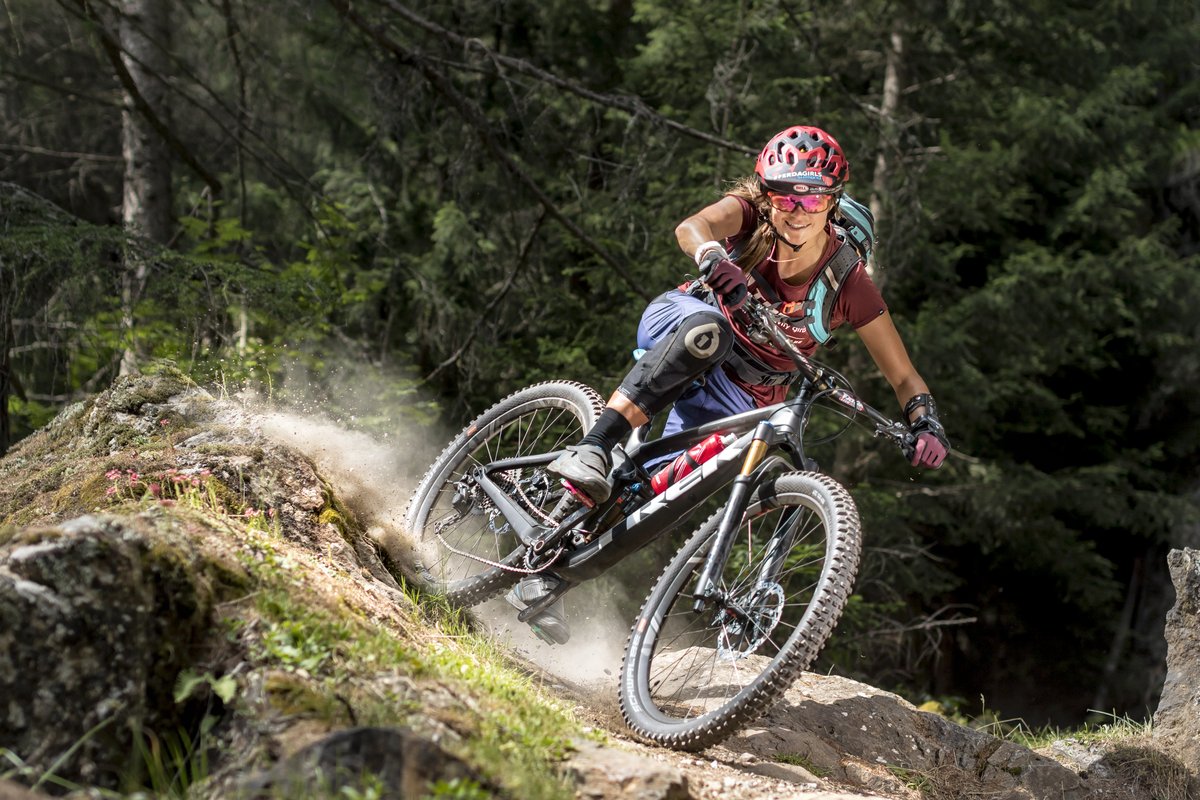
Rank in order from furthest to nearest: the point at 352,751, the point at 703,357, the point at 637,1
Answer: the point at 637,1 < the point at 703,357 < the point at 352,751

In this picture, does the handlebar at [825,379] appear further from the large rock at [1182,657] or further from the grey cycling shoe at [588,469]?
the large rock at [1182,657]

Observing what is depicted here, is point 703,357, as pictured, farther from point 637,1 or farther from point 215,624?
point 637,1

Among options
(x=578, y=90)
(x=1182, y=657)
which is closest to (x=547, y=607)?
(x=1182, y=657)

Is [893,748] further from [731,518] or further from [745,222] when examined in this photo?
[745,222]

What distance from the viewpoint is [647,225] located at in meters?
9.09

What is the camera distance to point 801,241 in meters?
4.46

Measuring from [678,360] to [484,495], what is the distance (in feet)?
4.67

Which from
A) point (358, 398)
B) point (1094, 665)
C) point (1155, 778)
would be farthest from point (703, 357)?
point (1094, 665)

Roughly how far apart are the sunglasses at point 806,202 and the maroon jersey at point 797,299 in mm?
185

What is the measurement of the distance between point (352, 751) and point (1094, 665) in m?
16.2

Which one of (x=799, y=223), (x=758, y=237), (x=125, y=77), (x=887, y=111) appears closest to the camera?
(x=799, y=223)

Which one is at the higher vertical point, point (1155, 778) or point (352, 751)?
point (352, 751)

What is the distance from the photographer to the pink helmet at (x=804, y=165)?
4.31m

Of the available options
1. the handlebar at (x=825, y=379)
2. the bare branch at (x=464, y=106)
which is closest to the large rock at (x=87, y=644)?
the handlebar at (x=825, y=379)
